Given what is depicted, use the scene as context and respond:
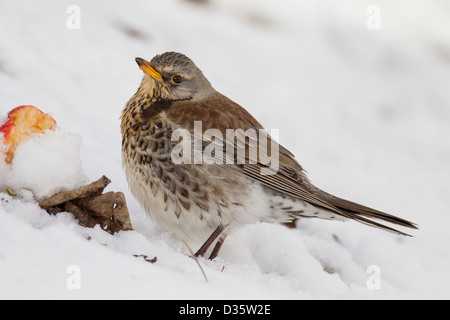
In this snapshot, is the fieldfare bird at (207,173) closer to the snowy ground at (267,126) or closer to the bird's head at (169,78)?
the bird's head at (169,78)

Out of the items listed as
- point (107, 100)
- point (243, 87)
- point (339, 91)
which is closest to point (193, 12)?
point (243, 87)

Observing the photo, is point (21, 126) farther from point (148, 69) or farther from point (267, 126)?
point (267, 126)

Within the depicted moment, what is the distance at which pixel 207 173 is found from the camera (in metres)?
3.87

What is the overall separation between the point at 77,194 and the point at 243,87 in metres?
4.53

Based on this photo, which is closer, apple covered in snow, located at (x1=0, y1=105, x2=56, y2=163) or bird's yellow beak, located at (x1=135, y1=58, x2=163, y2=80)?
apple covered in snow, located at (x1=0, y1=105, x2=56, y2=163)

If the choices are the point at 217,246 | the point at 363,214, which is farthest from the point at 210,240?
the point at 363,214

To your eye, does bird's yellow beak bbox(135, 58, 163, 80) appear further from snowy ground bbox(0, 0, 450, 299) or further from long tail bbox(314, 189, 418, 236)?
long tail bbox(314, 189, 418, 236)

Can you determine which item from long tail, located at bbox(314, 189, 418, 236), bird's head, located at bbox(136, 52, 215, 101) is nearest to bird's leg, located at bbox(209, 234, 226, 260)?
long tail, located at bbox(314, 189, 418, 236)

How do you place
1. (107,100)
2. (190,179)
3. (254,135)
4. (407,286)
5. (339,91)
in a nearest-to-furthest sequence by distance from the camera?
(190,179) → (254,135) → (407,286) → (107,100) → (339,91)

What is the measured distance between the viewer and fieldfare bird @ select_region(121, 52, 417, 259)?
150 inches

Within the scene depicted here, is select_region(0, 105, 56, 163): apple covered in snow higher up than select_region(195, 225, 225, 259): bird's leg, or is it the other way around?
select_region(0, 105, 56, 163): apple covered in snow

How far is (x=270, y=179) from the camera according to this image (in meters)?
4.05

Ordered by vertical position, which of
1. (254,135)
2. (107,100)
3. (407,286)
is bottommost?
(407,286)

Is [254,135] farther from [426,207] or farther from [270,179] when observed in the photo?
[426,207]
